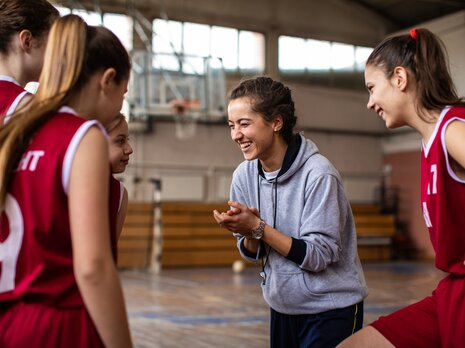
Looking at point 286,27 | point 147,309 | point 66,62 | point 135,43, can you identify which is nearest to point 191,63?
point 135,43

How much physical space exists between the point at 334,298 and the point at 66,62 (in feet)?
4.49

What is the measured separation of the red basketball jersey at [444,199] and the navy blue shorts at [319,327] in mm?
438

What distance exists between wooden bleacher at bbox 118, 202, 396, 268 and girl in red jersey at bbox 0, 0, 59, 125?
10814 mm

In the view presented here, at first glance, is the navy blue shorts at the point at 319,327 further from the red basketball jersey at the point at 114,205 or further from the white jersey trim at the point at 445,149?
the red basketball jersey at the point at 114,205

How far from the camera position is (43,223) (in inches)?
55.7

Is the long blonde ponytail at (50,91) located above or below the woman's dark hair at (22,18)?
below

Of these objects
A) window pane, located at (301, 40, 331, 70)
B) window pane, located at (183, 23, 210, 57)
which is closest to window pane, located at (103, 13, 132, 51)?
window pane, located at (183, 23, 210, 57)

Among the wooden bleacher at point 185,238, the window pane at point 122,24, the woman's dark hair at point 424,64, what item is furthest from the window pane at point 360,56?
the woman's dark hair at point 424,64

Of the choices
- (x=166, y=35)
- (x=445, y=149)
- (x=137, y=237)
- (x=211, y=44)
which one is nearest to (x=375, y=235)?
(x=137, y=237)

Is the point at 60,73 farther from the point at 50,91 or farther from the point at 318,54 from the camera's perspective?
the point at 318,54

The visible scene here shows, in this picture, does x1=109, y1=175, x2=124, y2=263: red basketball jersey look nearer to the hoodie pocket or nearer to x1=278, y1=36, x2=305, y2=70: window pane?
the hoodie pocket

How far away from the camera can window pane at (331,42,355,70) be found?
16.7m

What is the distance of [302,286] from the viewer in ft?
7.86

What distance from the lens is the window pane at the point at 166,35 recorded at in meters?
14.2
